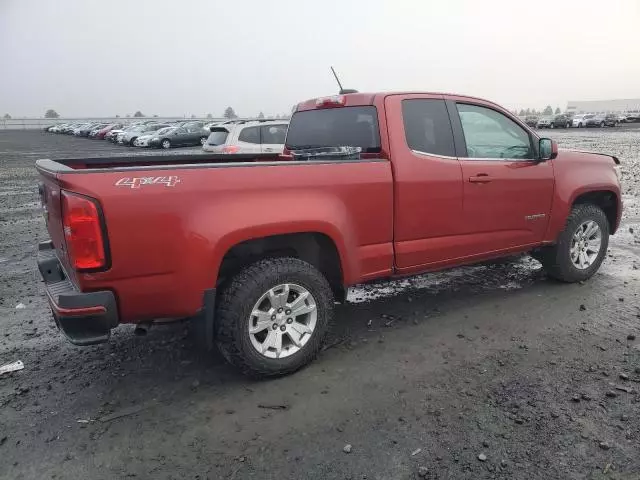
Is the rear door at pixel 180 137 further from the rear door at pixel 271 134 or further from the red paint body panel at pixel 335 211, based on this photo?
the red paint body panel at pixel 335 211

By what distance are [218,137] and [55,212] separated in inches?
370

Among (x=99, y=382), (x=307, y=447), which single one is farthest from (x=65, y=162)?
(x=307, y=447)

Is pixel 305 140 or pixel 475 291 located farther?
pixel 475 291

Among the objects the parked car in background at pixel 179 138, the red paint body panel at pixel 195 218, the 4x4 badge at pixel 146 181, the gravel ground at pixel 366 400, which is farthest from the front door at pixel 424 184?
the parked car in background at pixel 179 138

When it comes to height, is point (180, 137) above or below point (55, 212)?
above

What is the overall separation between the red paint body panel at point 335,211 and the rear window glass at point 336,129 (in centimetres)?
10

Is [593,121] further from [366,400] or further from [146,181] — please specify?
[146,181]

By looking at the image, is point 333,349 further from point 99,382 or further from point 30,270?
point 30,270

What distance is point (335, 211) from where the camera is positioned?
3.60 m

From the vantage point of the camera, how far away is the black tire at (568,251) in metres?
5.20

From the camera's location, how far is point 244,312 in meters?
3.32

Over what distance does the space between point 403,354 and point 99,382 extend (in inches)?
87.6

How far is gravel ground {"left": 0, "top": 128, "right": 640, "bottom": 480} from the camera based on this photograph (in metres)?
2.67

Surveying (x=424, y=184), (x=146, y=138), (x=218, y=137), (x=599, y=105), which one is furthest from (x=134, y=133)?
(x=599, y=105)
